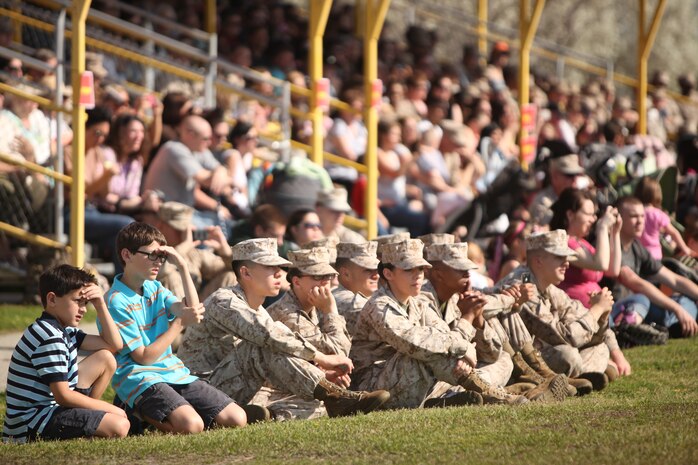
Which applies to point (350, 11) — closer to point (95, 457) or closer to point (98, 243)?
point (98, 243)

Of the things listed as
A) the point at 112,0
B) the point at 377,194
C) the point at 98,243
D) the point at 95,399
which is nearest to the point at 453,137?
the point at 377,194

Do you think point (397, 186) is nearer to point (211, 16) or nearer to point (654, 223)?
point (654, 223)

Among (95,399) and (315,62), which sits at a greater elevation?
(315,62)

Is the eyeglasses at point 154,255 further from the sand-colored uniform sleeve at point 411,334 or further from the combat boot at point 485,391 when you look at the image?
the combat boot at point 485,391

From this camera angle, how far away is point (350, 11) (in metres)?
23.4

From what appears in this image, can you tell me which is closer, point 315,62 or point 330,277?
point 330,277

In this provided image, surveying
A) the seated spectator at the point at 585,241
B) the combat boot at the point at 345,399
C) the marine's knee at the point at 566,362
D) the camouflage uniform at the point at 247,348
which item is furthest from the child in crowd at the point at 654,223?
the camouflage uniform at the point at 247,348

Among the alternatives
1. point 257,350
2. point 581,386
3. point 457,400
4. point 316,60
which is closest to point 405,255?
point 457,400

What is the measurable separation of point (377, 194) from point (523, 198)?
1920 millimetres

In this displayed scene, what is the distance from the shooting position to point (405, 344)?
893 cm

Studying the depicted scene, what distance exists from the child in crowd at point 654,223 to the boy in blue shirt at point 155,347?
241 inches

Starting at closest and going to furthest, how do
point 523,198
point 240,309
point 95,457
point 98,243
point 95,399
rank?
point 95,457 → point 95,399 → point 240,309 → point 98,243 → point 523,198

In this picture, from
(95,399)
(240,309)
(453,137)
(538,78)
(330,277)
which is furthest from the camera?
(538,78)

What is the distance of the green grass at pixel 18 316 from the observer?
1210cm
